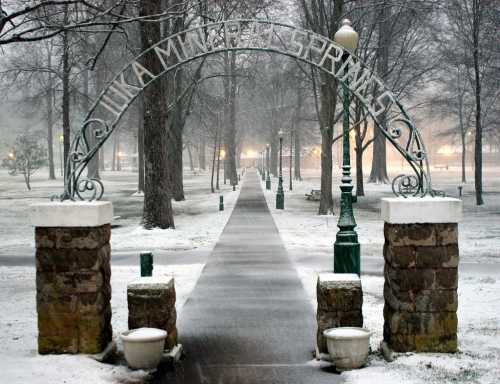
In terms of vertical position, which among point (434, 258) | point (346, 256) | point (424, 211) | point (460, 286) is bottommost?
point (460, 286)

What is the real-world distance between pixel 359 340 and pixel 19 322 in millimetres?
4971

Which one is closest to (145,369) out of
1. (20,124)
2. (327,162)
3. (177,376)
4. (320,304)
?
(177,376)

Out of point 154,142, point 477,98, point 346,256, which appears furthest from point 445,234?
point 477,98

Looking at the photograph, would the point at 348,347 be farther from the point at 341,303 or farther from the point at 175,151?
the point at 175,151

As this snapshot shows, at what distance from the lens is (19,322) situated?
9.09m

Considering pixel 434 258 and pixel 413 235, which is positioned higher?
pixel 413 235

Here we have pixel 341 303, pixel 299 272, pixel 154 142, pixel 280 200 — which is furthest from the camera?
pixel 280 200

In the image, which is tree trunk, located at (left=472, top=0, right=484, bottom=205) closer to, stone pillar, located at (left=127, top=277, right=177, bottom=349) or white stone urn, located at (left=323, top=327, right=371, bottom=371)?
white stone urn, located at (left=323, top=327, right=371, bottom=371)

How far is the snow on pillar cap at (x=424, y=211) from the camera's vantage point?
707 centimetres

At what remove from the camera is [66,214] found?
7.13 metres

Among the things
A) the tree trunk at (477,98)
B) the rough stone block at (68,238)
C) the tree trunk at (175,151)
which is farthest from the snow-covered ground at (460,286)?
the tree trunk at (175,151)

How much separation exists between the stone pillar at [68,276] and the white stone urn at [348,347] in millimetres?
2616

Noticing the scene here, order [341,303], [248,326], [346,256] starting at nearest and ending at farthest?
1. [341,303]
2. [248,326]
3. [346,256]

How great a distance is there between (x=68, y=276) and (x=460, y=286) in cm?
737
